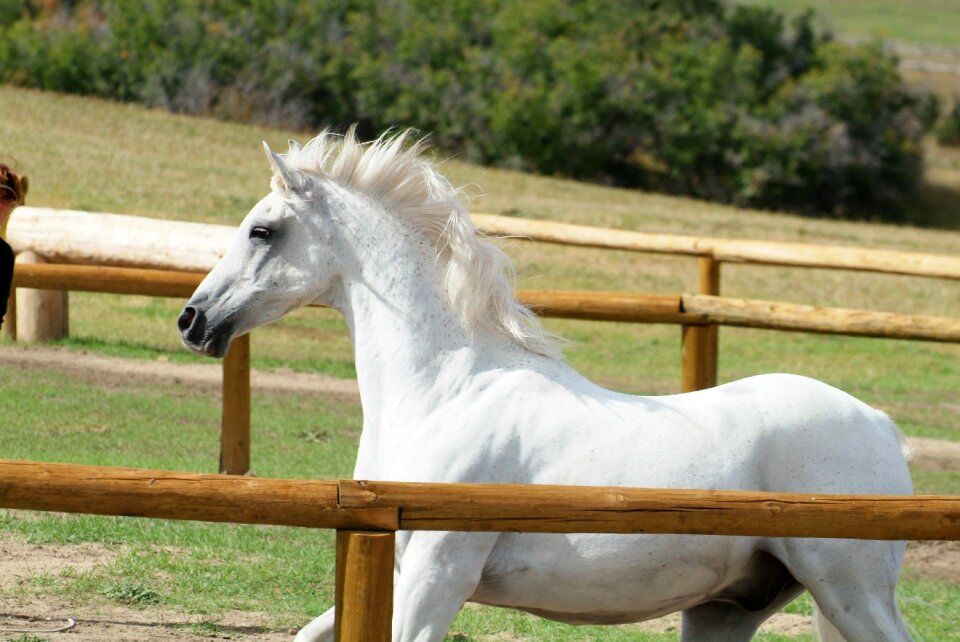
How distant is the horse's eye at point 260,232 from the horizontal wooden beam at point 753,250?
3.38m

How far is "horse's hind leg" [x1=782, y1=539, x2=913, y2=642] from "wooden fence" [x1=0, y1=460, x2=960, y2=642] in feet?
2.07

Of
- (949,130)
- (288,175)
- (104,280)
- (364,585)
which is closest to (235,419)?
(104,280)

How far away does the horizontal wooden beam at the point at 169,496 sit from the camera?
3.13 m

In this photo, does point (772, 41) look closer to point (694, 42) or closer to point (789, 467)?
point (694, 42)

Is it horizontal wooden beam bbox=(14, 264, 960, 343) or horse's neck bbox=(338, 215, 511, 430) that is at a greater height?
horse's neck bbox=(338, 215, 511, 430)

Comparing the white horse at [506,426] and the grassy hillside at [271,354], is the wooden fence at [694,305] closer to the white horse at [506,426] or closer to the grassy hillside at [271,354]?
the grassy hillside at [271,354]

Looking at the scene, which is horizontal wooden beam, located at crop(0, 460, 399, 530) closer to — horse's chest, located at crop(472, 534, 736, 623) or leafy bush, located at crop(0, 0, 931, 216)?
horse's chest, located at crop(472, 534, 736, 623)

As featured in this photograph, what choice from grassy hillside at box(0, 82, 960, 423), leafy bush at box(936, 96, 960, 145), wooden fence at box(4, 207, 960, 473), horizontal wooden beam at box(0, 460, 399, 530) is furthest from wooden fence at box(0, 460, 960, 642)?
leafy bush at box(936, 96, 960, 145)

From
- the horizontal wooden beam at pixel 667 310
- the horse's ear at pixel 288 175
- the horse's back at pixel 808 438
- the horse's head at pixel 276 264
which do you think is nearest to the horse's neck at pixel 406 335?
the horse's head at pixel 276 264

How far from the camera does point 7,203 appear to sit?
15.5 feet

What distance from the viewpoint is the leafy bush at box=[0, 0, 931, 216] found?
893 inches

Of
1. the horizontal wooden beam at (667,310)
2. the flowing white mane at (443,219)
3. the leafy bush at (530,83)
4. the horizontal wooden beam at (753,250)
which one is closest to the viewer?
the flowing white mane at (443,219)

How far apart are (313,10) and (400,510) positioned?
22.7 meters

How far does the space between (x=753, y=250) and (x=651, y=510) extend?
546cm
